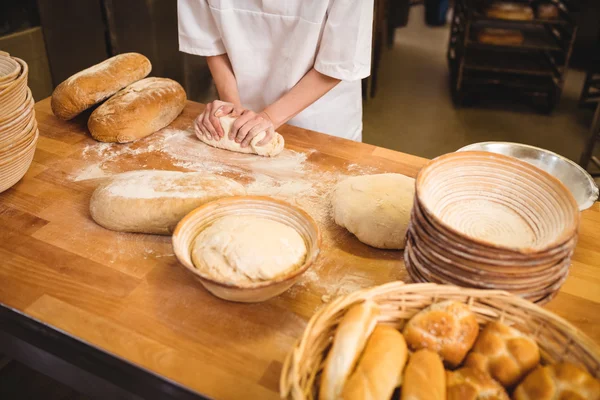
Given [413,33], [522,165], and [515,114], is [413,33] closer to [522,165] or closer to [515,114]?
[515,114]

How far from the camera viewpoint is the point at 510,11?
4.36m

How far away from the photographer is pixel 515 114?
188 inches

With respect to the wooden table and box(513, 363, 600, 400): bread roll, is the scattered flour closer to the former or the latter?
the wooden table

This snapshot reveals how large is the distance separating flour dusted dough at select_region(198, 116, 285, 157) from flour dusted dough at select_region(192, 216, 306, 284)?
52cm

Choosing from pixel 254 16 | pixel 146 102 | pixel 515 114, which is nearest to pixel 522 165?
pixel 254 16

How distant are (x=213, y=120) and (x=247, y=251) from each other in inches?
29.6

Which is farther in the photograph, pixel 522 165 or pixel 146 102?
pixel 146 102

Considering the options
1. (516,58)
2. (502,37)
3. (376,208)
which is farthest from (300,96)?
(516,58)

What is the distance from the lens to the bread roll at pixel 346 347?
0.82m

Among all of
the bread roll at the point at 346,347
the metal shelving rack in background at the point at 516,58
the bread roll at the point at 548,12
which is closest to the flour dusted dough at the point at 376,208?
the bread roll at the point at 346,347

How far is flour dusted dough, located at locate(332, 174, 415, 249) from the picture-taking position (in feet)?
4.25

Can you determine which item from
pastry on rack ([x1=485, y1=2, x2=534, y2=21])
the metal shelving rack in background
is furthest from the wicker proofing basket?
pastry on rack ([x1=485, y1=2, x2=534, y2=21])

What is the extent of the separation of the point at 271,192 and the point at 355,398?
82cm

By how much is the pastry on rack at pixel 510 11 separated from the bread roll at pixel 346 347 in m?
4.22
